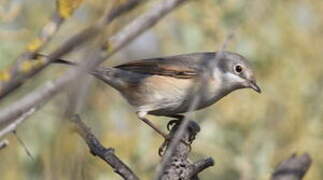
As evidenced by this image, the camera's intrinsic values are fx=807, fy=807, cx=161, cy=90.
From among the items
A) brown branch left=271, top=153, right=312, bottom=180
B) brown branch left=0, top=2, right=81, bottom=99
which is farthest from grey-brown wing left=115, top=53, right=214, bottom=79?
brown branch left=0, top=2, right=81, bottom=99

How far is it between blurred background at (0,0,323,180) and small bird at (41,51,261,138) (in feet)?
2.64

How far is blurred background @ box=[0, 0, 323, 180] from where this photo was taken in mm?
5430

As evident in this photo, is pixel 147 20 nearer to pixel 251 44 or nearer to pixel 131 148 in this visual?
pixel 131 148

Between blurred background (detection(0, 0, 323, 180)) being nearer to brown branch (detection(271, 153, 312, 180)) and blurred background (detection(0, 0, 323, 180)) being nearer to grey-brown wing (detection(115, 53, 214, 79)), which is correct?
grey-brown wing (detection(115, 53, 214, 79))

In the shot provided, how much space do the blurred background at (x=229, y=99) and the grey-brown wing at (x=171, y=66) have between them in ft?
2.87

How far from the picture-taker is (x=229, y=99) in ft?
19.7

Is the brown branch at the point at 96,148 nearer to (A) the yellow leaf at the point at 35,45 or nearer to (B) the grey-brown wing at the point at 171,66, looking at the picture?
(A) the yellow leaf at the point at 35,45

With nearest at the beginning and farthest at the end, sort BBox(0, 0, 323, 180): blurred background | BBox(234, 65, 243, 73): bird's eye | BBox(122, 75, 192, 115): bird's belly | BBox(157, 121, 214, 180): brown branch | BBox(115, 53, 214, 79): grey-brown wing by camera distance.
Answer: BBox(157, 121, 214, 180): brown branch
BBox(122, 75, 192, 115): bird's belly
BBox(115, 53, 214, 79): grey-brown wing
BBox(234, 65, 243, 73): bird's eye
BBox(0, 0, 323, 180): blurred background

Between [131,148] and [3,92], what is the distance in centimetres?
402

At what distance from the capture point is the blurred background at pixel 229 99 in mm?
5430

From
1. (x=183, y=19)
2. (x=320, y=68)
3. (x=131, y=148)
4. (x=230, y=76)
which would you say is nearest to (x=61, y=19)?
(x=230, y=76)

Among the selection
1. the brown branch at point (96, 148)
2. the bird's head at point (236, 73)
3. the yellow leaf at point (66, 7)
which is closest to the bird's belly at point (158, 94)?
the bird's head at point (236, 73)

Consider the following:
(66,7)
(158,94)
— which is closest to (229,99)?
(158,94)

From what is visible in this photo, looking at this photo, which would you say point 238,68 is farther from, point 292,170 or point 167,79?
point 292,170
